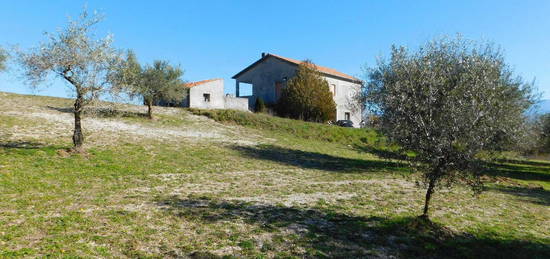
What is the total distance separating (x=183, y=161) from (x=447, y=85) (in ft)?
53.7

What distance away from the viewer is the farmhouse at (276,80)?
57531mm

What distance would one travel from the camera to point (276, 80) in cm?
5841

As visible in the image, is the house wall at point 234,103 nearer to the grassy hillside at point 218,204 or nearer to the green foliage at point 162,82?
the green foliage at point 162,82

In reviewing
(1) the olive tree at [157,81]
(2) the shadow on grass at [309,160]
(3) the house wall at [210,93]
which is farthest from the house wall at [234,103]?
(2) the shadow on grass at [309,160]

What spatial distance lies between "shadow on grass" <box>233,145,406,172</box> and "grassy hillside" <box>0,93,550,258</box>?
217 millimetres

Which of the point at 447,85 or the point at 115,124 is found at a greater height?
the point at 447,85

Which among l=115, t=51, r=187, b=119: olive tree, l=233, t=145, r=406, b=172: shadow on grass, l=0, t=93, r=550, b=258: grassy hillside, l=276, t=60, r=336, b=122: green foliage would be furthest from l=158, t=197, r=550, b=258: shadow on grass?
l=276, t=60, r=336, b=122: green foliage

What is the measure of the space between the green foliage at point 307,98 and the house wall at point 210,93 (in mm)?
9989

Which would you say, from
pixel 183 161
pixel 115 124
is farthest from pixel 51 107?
pixel 183 161

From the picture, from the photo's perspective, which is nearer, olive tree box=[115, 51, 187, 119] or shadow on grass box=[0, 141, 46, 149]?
shadow on grass box=[0, 141, 46, 149]

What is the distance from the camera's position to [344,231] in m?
11.5

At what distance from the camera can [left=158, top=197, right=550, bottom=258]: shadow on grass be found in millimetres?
10070

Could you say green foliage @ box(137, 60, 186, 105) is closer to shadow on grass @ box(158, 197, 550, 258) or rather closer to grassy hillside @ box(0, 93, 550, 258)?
grassy hillside @ box(0, 93, 550, 258)

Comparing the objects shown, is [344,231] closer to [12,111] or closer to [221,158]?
[221,158]
